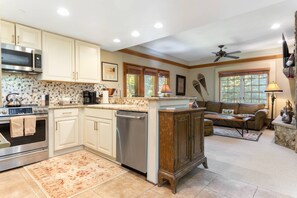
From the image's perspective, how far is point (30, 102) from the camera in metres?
3.07

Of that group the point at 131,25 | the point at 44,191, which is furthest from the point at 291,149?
the point at 44,191

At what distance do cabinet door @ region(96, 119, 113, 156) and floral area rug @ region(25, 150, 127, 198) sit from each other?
0.61 ft

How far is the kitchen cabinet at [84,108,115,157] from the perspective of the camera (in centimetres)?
271

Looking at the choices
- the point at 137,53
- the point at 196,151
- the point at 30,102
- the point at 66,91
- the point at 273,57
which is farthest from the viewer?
the point at 273,57

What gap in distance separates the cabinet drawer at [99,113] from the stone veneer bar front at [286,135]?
3658 millimetres

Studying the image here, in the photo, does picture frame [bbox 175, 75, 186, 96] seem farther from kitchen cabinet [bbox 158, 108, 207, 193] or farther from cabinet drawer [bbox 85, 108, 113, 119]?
kitchen cabinet [bbox 158, 108, 207, 193]

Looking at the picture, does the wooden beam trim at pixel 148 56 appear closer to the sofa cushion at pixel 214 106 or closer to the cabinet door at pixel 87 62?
the cabinet door at pixel 87 62

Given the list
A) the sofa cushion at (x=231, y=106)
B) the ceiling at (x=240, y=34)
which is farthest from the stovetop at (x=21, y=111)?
the sofa cushion at (x=231, y=106)

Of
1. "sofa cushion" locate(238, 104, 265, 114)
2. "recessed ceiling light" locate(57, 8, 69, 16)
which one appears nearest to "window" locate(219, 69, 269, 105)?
"sofa cushion" locate(238, 104, 265, 114)

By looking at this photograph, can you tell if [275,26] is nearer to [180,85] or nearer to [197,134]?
[197,134]

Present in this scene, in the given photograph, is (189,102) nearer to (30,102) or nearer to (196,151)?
(196,151)

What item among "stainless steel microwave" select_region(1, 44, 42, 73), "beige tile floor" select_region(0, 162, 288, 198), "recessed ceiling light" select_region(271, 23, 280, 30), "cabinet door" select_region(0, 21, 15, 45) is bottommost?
"beige tile floor" select_region(0, 162, 288, 198)

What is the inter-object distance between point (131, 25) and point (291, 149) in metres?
4.05

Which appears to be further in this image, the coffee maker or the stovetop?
the coffee maker
